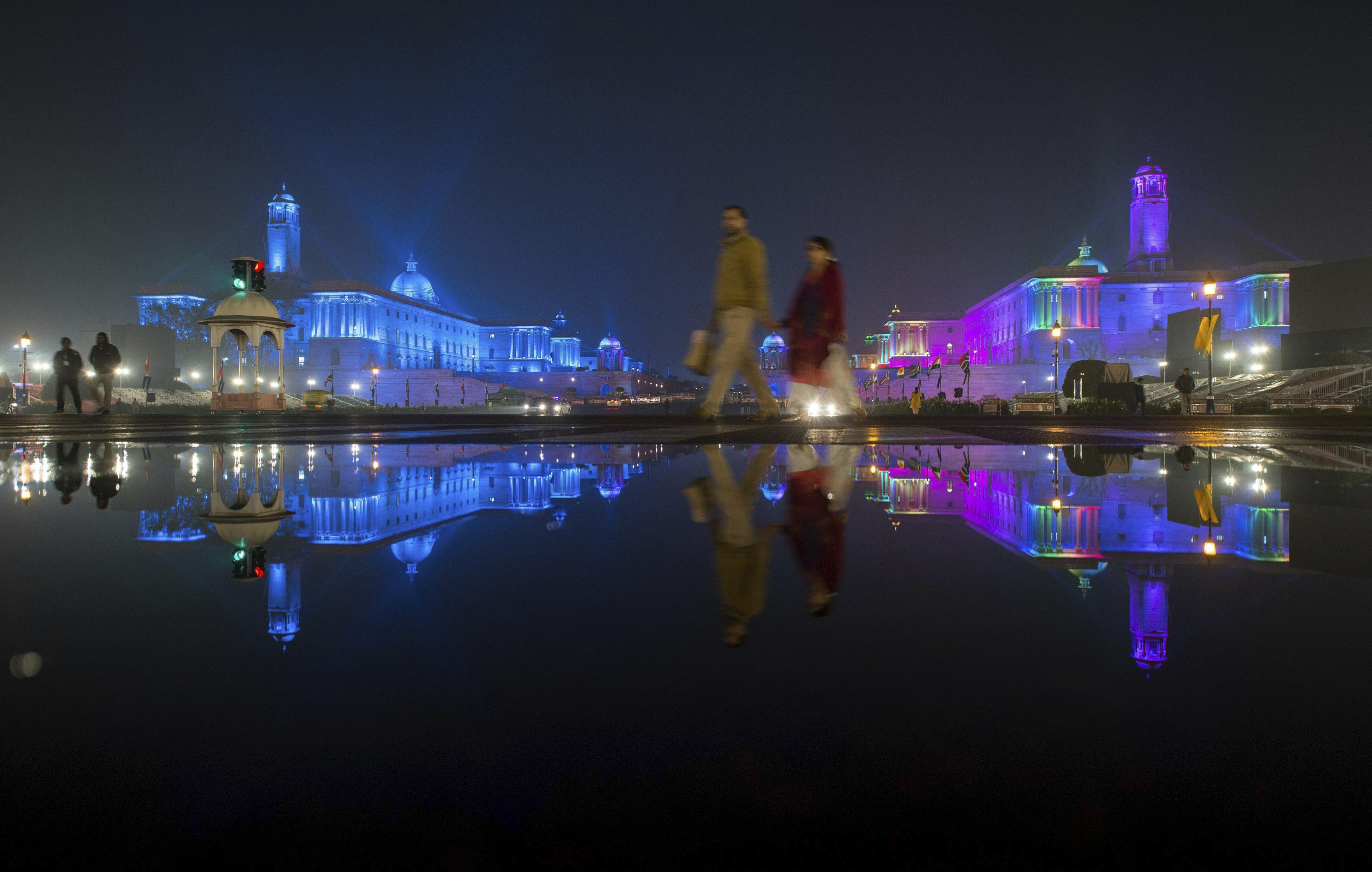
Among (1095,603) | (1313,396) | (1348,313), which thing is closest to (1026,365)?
(1348,313)

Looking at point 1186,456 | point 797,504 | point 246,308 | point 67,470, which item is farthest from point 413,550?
point 246,308

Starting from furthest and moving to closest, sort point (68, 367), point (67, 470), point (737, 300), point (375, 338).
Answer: point (375, 338) < point (68, 367) < point (737, 300) < point (67, 470)

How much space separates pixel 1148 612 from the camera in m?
1.17

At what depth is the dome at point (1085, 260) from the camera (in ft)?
239

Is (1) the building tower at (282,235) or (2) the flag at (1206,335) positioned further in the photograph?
(1) the building tower at (282,235)

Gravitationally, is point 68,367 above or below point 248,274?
below

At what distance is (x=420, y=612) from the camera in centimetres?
115

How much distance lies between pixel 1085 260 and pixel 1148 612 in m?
91.0

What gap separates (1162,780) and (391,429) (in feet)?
36.3

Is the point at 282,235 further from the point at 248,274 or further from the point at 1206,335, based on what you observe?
the point at 1206,335

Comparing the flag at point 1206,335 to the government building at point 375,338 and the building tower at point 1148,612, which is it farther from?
the government building at point 375,338

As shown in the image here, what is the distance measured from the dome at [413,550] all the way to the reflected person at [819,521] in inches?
29.3

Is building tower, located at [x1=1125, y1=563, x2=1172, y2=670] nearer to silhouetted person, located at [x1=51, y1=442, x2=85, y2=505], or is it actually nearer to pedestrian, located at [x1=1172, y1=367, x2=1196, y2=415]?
silhouetted person, located at [x1=51, y1=442, x2=85, y2=505]

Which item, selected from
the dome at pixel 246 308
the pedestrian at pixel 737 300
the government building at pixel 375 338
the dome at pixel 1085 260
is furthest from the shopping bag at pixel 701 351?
the dome at pixel 1085 260
